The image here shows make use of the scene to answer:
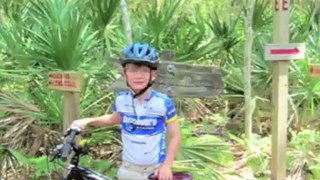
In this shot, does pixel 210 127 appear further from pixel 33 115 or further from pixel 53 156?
pixel 53 156

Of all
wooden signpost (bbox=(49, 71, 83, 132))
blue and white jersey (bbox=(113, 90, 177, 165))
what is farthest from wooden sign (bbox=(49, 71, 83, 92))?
blue and white jersey (bbox=(113, 90, 177, 165))

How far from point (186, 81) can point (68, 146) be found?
7.20 feet

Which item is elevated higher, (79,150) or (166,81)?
(166,81)

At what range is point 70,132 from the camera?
3.57 metres

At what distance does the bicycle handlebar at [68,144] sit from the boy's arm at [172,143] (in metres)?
0.55

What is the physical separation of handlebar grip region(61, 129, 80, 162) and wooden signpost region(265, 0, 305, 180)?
2.59 metres

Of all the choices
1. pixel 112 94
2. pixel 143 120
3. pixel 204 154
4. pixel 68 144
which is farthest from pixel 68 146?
pixel 112 94

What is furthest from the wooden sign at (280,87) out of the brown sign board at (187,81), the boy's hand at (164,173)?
the boy's hand at (164,173)

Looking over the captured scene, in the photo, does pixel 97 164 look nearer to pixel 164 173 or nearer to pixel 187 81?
pixel 187 81

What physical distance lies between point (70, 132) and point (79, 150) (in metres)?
0.12

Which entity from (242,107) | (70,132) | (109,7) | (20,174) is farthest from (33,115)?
(242,107)

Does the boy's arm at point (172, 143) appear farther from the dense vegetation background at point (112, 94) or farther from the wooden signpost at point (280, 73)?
the wooden signpost at point (280, 73)

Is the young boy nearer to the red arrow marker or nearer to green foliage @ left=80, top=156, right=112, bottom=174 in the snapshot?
green foliage @ left=80, top=156, right=112, bottom=174

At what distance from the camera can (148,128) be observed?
3.74 meters
